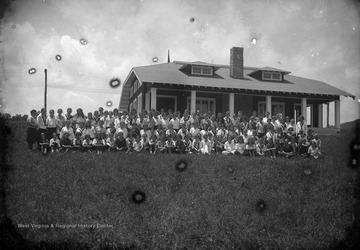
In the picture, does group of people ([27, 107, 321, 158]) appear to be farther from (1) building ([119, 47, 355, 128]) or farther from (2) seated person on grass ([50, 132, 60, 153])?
(1) building ([119, 47, 355, 128])

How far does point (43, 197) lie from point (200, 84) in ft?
42.8

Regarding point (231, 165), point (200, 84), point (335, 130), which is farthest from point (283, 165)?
point (335, 130)

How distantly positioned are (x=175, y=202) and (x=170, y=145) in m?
4.98

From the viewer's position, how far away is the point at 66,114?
1304cm

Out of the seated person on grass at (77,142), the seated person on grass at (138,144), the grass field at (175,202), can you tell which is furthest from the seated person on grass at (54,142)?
the seated person on grass at (138,144)

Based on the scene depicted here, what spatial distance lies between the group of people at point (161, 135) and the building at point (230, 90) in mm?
4483

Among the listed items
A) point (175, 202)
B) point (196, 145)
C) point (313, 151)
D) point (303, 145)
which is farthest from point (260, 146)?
point (175, 202)

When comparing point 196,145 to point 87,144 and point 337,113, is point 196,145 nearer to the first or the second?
point 87,144

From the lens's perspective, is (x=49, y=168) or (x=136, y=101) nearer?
(x=49, y=168)

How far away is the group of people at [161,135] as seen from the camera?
39.1 ft

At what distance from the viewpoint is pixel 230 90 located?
784 inches

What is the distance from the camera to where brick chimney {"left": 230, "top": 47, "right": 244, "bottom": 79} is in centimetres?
2117

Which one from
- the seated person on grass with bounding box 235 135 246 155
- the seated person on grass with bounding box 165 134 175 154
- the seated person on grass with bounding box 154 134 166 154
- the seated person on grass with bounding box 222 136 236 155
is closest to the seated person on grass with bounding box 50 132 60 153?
the seated person on grass with bounding box 154 134 166 154

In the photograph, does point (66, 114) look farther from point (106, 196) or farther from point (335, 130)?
point (335, 130)
